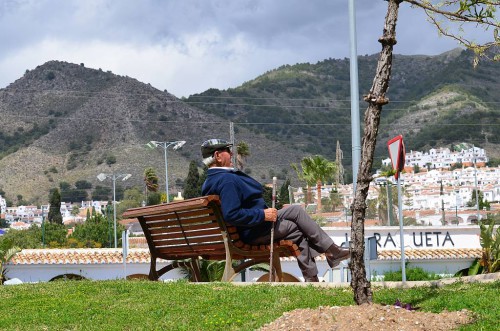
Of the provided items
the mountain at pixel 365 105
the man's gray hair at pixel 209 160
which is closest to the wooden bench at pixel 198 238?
the man's gray hair at pixel 209 160

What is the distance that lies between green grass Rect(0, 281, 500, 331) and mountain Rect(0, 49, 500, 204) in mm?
100878

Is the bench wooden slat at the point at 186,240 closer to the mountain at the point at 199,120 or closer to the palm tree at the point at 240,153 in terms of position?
the palm tree at the point at 240,153

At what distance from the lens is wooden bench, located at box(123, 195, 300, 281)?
8.57 metres

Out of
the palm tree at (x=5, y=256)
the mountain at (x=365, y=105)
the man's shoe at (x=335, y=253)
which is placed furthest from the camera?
the mountain at (x=365, y=105)

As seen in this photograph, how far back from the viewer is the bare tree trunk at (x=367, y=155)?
20.4 ft

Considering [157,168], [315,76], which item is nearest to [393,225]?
[157,168]

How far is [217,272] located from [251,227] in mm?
3734

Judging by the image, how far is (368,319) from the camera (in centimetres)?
568

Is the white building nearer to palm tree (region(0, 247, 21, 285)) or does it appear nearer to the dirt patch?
palm tree (region(0, 247, 21, 285))

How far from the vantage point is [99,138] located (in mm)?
128750

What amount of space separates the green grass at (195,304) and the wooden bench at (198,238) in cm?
66

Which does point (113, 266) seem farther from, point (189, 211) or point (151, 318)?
point (151, 318)

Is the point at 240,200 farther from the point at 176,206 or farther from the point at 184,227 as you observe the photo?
the point at 184,227

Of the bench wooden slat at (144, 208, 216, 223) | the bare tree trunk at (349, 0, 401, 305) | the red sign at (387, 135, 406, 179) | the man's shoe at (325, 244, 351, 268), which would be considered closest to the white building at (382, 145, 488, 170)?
the red sign at (387, 135, 406, 179)
